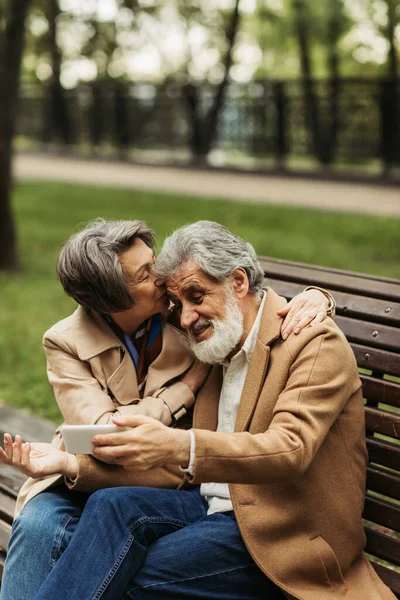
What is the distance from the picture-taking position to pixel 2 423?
5121mm

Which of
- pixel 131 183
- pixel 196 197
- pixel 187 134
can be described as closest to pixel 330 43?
pixel 187 134

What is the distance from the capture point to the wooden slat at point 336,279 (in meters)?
→ 3.25

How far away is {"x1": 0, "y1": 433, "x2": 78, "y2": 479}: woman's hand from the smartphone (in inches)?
9.1

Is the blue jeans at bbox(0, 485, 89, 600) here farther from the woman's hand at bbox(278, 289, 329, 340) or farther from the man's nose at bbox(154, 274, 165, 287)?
the woman's hand at bbox(278, 289, 329, 340)

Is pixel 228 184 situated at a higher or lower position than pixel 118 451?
lower

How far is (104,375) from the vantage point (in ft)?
10.3

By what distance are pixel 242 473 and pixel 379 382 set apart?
732mm

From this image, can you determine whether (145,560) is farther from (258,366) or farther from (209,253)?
(209,253)

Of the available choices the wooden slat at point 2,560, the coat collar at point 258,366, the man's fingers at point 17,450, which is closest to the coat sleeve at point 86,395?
the coat collar at point 258,366

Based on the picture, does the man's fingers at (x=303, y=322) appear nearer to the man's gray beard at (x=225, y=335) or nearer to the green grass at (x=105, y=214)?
the man's gray beard at (x=225, y=335)

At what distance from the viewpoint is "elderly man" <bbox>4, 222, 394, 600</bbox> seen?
2520 mm

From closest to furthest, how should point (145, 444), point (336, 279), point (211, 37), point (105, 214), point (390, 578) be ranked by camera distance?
point (145, 444), point (390, 578), point (336, 279), point (105, 214), point (211, 37)

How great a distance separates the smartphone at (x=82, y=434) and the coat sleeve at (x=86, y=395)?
0.81 feet

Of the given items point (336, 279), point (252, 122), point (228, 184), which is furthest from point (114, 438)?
point (252, 122)
